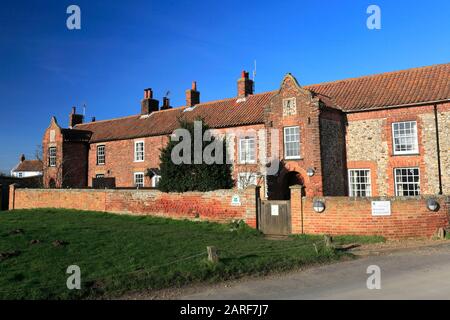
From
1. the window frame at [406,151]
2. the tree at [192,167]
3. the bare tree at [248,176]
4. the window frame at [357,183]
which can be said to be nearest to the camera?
the tree at [192,167]

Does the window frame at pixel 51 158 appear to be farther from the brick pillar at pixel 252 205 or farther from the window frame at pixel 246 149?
the brick pillar at pixel 252 205

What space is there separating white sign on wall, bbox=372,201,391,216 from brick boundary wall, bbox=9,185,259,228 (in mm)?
5046

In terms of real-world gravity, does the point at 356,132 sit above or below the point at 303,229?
above

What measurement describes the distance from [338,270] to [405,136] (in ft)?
45.1

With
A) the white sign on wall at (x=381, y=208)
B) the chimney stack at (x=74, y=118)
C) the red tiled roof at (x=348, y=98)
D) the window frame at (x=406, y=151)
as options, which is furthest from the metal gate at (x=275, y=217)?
the chimney stack at (x=74, y=118)

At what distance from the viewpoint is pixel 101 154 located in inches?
1399

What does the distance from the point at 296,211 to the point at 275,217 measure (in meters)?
1.03

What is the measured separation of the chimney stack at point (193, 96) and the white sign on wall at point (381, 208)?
69.0 ft

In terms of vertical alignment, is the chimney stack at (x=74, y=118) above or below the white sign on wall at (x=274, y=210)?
above

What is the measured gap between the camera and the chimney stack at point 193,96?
33156 mm

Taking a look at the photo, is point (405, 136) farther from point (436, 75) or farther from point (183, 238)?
point (183, 238)

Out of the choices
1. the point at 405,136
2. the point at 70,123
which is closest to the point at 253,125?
the point at 405,136

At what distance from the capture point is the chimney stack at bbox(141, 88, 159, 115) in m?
36.3

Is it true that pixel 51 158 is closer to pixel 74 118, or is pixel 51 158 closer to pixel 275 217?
pixel 74 118
